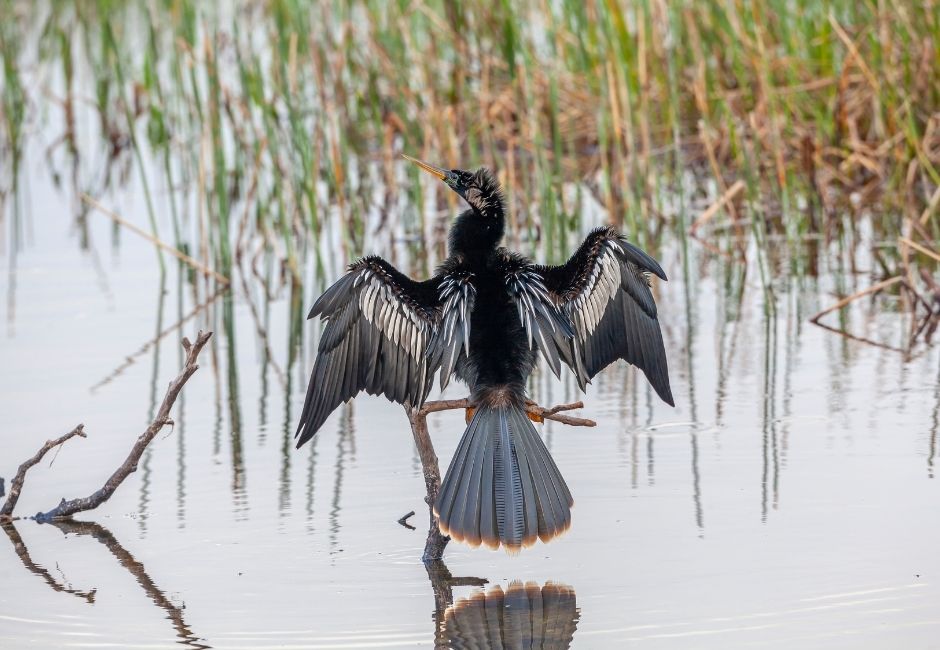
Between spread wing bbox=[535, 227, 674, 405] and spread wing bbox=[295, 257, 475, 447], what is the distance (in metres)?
0.28

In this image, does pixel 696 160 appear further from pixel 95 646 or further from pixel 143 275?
pixel 95 646

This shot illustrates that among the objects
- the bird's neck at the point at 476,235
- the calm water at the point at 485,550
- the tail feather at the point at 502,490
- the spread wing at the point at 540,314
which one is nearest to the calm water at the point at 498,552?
the calm water at the point at 485,550

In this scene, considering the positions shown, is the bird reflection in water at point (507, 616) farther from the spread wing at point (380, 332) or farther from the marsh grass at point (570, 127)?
the marsh grass at point (570, 127)

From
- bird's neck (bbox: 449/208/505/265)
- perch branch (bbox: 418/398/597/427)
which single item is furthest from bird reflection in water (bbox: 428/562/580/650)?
bird's neck (bbox: 449/208/505/265)

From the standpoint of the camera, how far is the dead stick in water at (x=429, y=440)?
150 inches

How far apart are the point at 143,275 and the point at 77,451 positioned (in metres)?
2.98

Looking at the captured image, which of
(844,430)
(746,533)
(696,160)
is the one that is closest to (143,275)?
(696,160)

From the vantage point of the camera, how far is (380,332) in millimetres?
4016

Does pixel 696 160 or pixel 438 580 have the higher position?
pixel 696 160

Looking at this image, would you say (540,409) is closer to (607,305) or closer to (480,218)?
(607,305)

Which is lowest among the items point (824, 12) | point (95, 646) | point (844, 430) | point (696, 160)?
point (95, 646)

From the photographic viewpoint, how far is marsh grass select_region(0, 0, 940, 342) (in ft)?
25.1

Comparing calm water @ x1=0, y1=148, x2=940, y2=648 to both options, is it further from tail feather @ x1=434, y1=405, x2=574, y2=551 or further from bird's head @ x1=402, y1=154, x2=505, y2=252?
bird's head @ x1=402, y1=154, x2=505, y2=252

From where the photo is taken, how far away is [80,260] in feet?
27.3
